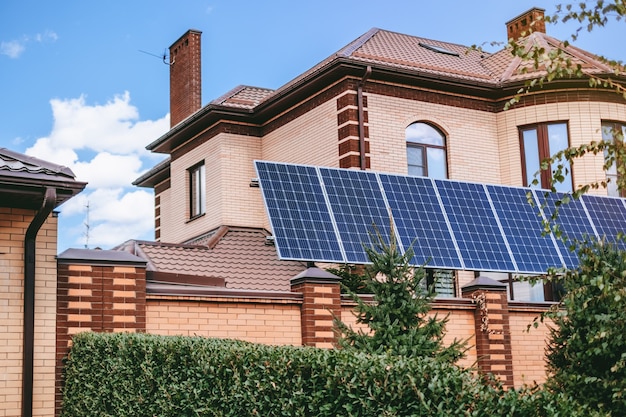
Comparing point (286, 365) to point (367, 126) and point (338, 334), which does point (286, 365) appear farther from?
point (367, 126)

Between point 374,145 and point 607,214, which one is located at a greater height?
point 374,145

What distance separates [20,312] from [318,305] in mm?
4442

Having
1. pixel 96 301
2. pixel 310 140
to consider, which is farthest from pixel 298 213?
pixel 310 140

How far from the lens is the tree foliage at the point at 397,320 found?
9.34 metres

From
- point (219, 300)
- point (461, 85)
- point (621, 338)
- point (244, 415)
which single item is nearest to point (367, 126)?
point (461, 85)

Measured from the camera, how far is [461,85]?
20.7 meters

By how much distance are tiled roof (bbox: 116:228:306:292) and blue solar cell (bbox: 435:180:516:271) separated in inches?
151

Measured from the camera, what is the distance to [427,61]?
21609mm

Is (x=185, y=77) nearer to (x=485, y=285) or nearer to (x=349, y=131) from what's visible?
(x=349, y=131)

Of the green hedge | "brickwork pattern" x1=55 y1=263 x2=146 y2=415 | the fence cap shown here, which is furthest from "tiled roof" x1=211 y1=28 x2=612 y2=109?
the green hedge

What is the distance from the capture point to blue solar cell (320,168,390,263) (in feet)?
48.4

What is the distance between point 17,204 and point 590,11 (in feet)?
24.8

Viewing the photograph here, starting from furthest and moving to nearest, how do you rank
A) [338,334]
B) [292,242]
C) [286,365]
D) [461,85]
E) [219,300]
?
1. [461,85]
2. [292,242]
3. [219,300]
4. [338,334]
5. [286,365]

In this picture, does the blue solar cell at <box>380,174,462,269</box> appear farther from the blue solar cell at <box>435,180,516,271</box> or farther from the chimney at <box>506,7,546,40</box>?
the chimney at <box>506,7,546,40</box>
